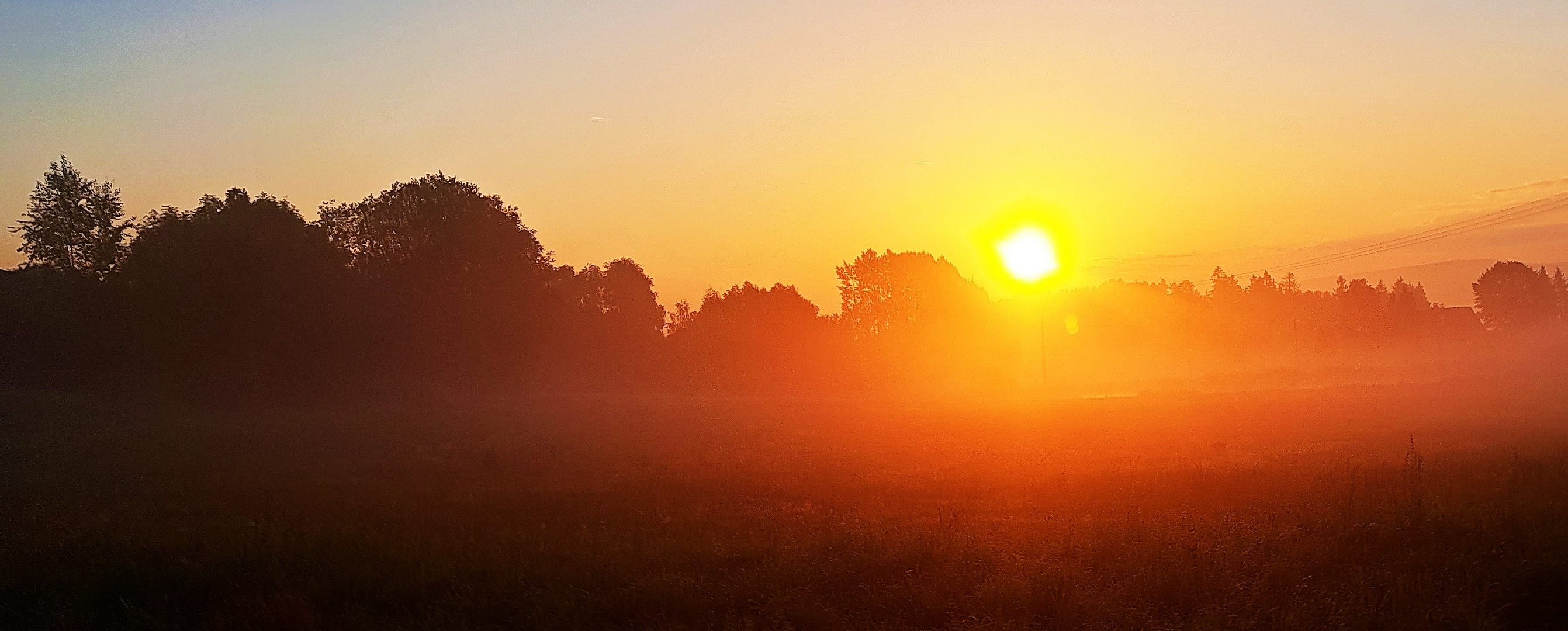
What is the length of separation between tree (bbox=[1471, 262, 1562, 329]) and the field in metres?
131

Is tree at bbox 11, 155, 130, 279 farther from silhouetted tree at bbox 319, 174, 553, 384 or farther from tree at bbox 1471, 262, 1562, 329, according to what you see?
tree at bbox 1471, 262, 1562, 329

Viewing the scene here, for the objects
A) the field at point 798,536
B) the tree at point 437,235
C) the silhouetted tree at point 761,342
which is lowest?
the field at point 798,536

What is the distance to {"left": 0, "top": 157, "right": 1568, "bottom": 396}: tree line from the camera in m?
40.0

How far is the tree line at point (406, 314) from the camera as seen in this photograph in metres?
40.0

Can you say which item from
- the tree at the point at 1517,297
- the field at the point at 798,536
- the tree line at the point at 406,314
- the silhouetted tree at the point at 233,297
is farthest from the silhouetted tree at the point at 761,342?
the tree at the point at 1517,297

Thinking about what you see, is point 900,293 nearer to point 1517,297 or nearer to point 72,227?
point 72,227

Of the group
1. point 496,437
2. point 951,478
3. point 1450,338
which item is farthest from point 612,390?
point 1450,338

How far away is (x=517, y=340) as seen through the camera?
175ft

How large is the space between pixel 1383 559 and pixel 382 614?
479 inches

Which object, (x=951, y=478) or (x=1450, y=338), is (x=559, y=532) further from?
(x=1450, y=338)

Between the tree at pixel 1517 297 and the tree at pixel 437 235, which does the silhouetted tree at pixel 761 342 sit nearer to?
the tree at pixel 437 235

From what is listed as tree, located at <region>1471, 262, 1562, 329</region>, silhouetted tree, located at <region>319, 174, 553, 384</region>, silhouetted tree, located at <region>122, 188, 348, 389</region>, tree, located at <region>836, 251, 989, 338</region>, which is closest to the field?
silhouetted tree, located at <region>122, 188, 348, 389</region>

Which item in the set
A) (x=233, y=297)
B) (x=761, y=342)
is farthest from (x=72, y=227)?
(x=761, y=342)

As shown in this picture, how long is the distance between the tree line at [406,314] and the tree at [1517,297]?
90.7 metres
